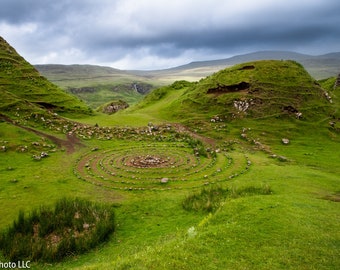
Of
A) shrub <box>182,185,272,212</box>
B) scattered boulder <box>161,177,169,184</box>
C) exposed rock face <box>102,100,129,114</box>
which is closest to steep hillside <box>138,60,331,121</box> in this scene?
scattered boulder <box>161,177,169,184</box>

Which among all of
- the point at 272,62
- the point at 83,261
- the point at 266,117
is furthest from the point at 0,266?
the point at 272,62

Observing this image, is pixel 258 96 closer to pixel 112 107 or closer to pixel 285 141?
pixel 285 141

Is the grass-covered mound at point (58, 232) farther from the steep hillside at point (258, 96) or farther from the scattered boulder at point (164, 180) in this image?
the steep hillside at point (258, 96)

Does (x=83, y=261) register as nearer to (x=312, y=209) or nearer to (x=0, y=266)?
(x=0, y=266)

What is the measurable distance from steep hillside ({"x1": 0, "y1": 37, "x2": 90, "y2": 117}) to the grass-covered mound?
3264 cm

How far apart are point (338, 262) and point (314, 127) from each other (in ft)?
138

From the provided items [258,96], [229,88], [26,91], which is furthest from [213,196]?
[26,91]

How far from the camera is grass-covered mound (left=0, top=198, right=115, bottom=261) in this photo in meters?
15.1

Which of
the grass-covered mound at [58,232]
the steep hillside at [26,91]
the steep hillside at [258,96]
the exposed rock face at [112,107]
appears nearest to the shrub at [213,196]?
the grass-covered mound at [58,232]

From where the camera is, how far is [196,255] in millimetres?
10734

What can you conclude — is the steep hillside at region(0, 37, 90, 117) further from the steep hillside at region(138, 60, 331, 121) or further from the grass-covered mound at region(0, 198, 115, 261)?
the grass-covered mound at region(0, 198, 115, 261)

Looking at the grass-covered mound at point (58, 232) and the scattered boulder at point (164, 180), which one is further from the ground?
the grass-covered mound at point (58, 232)

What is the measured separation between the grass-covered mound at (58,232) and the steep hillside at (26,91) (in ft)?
107

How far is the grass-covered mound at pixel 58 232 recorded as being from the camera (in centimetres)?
1513
